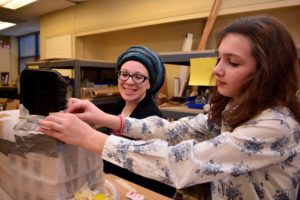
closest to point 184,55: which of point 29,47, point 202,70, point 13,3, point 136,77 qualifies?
point 202,70

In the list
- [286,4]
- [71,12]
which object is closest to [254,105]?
[286,4]

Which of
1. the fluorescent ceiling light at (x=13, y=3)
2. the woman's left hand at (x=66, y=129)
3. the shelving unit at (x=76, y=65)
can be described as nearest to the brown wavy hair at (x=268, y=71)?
the woman's left hand at (x=66, y=129)

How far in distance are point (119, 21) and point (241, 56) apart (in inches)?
93.5

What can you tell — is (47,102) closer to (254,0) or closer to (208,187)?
(208,187)

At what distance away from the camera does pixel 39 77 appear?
22.3 inches

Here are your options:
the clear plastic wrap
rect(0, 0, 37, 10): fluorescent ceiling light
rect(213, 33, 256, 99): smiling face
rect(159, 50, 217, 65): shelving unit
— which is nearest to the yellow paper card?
→ rect(159, 50, 217, 65): shelving unit

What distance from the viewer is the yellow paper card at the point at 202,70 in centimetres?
119

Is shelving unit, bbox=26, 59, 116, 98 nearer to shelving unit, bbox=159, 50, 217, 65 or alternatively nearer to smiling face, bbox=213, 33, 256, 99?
shelving unit, bbox=159, 50, 217, 65

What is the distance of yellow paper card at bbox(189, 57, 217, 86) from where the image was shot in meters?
1.19

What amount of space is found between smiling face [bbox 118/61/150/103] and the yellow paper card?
251mm

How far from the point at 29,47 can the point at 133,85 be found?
5.90m

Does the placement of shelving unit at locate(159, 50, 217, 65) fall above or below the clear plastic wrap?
above

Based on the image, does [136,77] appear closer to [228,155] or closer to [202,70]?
[202,70]

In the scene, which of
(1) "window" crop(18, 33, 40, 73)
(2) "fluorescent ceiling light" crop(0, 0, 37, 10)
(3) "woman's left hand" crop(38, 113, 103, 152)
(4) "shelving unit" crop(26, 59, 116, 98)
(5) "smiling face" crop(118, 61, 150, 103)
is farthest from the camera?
(1) "window" crop(18, 33, 40, 73)
